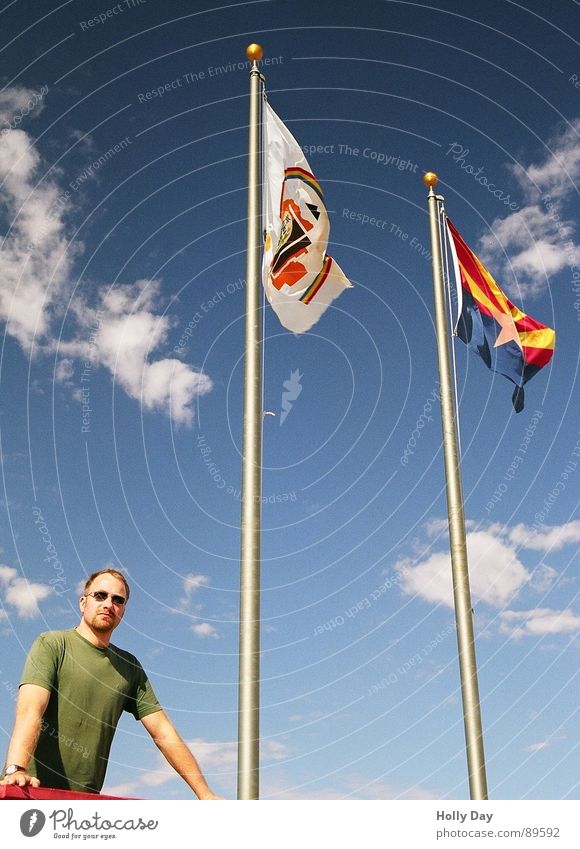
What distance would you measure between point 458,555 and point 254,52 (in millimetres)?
7309

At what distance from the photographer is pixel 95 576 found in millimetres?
4422

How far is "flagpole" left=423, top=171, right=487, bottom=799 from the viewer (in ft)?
32.2

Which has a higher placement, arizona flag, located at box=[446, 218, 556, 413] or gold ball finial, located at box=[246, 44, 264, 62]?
gold ball finial, located at box=[246, 44, 264, 62]

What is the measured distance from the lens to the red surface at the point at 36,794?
10.5 ft

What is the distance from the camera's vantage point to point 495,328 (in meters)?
13.6

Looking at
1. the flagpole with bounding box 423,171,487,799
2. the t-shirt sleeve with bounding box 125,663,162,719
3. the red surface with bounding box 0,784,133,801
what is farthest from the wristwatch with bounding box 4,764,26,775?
the flagpole with bounding box 423,171,487,799

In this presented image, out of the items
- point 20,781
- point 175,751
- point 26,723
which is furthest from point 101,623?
point 20,781

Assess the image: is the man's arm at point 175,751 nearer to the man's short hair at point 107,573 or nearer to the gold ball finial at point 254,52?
the man's short hair at point 107,573

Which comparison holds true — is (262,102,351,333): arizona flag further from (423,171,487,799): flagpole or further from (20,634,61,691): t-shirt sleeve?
(20,634,61,691): t-shirt sleeve

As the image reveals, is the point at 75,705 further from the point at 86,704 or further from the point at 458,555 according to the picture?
the point at 458,555

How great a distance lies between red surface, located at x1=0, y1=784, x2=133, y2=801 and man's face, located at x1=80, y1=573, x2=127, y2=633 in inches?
42.0

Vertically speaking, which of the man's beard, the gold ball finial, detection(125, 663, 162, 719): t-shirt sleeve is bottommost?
detection(125, 663, 162, 719): t-shirt sleeve
